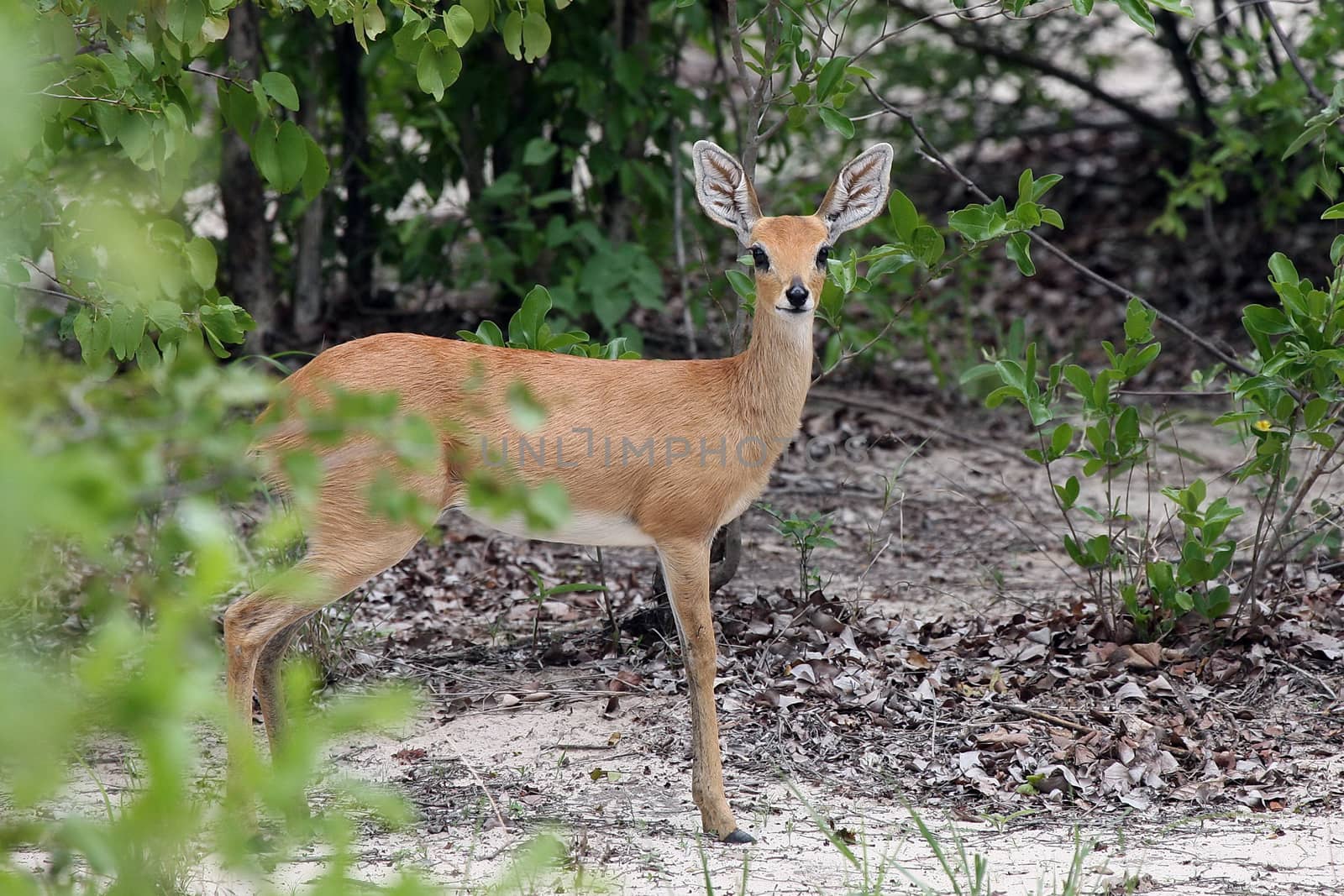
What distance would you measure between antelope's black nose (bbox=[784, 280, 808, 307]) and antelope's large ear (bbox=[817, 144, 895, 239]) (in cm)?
44

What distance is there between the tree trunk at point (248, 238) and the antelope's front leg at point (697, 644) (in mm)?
4681

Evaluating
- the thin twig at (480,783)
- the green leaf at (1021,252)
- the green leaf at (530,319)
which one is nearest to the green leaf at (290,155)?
the green leaf at (530,319)

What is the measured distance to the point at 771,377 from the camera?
4.62m

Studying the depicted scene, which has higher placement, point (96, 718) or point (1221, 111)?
point (1221, 111)

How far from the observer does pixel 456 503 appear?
4.56 meters

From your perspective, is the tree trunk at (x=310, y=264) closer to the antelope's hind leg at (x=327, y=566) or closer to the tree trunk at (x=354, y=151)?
the tree trunk at (x=354, y=151)

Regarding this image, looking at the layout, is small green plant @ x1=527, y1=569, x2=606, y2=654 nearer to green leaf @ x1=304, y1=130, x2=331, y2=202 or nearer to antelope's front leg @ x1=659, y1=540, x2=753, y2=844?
A: antelope's front leg @ x1=659, y1=540, x2=753, y2=844

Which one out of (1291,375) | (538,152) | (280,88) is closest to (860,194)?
(1291,375)

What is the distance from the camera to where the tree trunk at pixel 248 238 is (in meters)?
8.50

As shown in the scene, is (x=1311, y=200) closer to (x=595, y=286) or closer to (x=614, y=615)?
(x=595, y=286)

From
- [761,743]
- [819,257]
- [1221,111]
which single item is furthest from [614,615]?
[1221,111]

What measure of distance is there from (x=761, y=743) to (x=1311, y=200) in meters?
7.31

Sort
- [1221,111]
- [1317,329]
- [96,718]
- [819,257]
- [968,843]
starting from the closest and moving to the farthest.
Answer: [96,718] < [968,843] < [819,257] < [1317,329] < [1221,111]

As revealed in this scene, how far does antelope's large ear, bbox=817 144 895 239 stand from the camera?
15.5 ft
